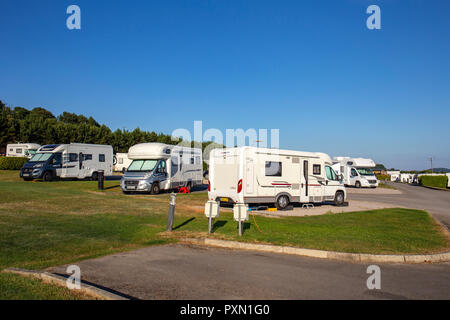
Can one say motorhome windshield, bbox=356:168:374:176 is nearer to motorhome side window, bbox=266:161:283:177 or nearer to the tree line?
motorhome side window, bbox=266:161:283:177

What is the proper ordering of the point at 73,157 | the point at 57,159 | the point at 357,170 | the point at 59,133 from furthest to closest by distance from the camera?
the point at 59,133 < the point at 357,170 < the point at 73,157 < the point at 57,159

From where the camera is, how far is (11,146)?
41.0 meters

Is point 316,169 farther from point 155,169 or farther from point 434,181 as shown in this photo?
point 434,181

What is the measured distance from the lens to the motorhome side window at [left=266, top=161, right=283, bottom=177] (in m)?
15.1

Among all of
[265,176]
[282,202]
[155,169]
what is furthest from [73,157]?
[282,202]

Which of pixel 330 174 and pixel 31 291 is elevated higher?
pixel 330 174

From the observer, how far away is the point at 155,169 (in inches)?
835

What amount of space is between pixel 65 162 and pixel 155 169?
1068 cm

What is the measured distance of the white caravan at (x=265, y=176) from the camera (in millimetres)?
14422

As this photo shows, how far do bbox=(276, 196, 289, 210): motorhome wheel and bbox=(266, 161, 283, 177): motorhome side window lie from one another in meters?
1.09

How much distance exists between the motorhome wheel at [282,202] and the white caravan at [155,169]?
8.59 meters

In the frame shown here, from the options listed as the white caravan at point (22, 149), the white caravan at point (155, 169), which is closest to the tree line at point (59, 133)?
the white caravan at point (22, 149)
